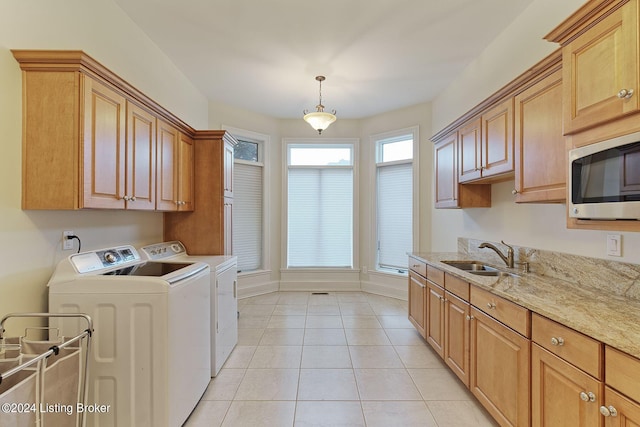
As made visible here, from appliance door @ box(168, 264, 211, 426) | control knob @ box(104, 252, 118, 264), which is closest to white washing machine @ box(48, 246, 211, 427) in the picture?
appliance door @ box(168, 264, 211, 426)

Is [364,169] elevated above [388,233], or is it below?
above

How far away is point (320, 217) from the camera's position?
5.22 meters

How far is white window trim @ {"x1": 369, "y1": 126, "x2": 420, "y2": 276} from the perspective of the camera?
4.50 metres

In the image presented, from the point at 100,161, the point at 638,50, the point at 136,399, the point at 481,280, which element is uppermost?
the point at 638,50

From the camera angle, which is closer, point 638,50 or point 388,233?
point 638,50

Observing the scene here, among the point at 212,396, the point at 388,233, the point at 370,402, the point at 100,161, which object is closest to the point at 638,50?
the point at 370,402

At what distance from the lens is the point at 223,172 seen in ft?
10.3

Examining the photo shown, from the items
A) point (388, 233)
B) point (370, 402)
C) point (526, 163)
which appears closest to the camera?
point (526, 163)

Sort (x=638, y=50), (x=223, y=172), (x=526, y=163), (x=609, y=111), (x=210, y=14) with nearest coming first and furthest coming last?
(x=638, y=50)
(x=609, y=111)
(x=526, y=163)
(x=210, y=14)
(x=223, y=172)

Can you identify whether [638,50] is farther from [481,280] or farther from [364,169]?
[364,169]

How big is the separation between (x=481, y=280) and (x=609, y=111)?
3.84 feet

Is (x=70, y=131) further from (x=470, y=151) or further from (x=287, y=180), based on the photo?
(x=287, y=180)

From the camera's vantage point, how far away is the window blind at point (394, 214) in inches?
185

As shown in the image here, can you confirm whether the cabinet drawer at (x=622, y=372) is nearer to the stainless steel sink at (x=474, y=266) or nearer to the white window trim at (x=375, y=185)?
the stainless steel sink at (x=474, y=266)
